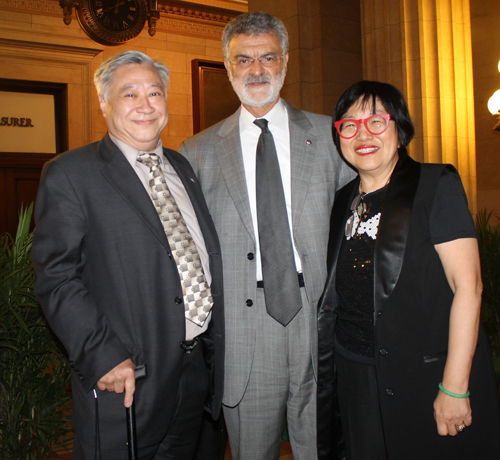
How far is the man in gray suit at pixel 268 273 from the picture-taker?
205cm

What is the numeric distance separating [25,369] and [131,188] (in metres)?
1.53

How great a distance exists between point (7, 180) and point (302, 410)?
22.1 ft

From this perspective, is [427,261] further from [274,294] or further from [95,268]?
[95,268]

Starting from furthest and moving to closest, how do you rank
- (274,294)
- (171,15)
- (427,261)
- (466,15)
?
1. (171,15)
2. (466,15)
3. (274,294)
4. (427,261)

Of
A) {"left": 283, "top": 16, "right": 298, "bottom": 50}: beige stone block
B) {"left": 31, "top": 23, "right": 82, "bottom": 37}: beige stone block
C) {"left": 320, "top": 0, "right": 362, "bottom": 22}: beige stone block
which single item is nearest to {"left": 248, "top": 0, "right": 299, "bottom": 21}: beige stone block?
{"left": 283, "top": 16, "right": 298, "bottom": 50}: beige stone block

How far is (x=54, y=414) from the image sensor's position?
9.11ft

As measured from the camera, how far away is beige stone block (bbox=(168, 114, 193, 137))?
8.21 meters

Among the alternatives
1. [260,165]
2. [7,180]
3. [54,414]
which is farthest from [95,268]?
[7,180]

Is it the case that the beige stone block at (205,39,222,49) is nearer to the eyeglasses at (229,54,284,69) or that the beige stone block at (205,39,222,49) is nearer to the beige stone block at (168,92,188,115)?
the beige stone block at (168,92,188,115)

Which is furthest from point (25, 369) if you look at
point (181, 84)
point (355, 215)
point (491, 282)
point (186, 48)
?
point (186, 48)

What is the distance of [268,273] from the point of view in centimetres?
202

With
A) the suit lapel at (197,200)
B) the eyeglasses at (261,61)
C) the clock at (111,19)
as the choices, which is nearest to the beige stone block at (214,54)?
the clock at (111,19)

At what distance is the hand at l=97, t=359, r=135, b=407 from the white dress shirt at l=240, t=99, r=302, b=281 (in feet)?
2.33

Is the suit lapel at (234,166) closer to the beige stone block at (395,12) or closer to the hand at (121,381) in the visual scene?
the hand at (121,381)
